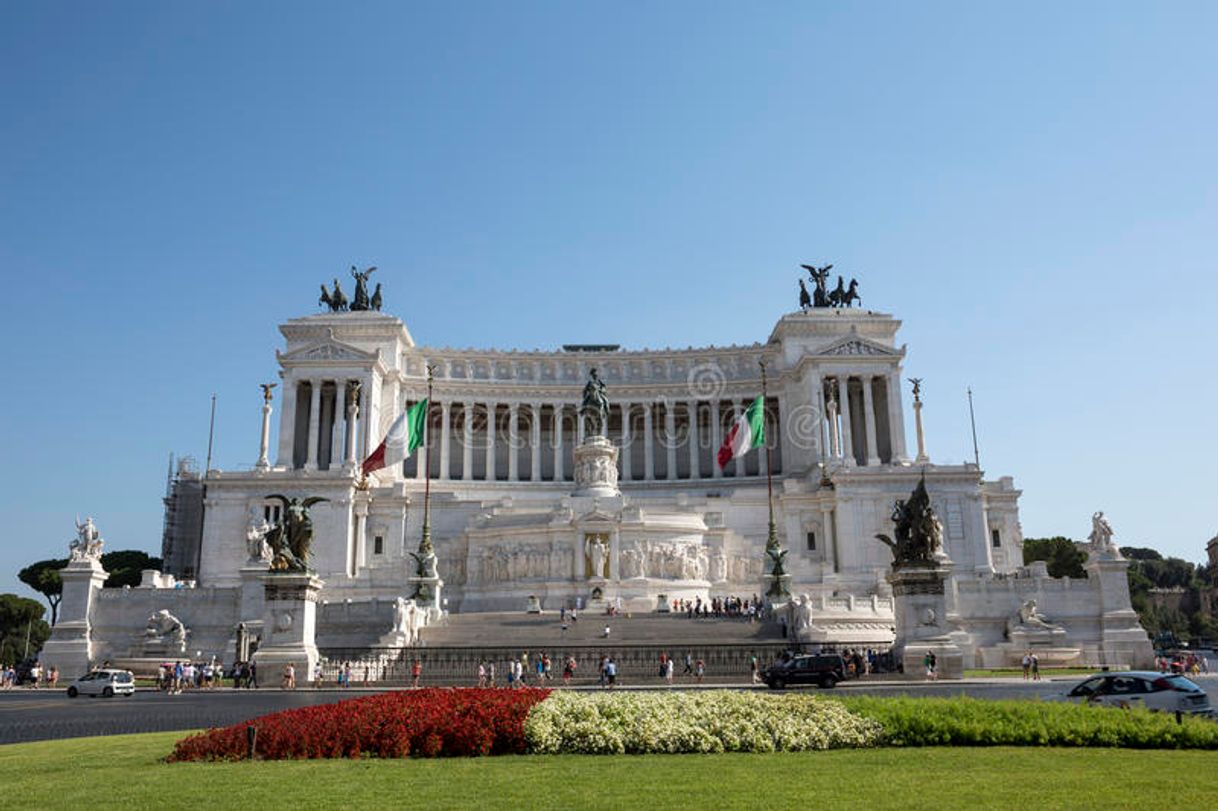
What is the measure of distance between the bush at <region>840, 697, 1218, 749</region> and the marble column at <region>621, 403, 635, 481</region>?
272ft

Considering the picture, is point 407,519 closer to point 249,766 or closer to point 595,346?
point 595,346

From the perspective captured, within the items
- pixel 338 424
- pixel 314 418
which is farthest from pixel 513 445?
pixel 314 418

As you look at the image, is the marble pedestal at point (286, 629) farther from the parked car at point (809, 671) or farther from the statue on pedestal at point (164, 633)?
the statue on pedestal at point (164, 633)

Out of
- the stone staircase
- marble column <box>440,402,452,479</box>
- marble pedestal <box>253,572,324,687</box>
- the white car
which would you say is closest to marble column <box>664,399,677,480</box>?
marble column <box>440,402,452,479</box>

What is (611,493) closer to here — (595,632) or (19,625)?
(595,632)

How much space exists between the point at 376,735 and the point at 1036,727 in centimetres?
1146

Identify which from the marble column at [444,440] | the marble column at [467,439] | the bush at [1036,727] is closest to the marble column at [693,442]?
the marble column at [467,439]

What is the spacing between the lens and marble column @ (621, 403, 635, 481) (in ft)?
331

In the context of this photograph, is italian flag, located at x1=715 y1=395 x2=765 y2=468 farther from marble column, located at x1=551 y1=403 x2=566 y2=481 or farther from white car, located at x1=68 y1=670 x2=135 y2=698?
white car, located at x1=68 y1=670 x2=135 y2=698

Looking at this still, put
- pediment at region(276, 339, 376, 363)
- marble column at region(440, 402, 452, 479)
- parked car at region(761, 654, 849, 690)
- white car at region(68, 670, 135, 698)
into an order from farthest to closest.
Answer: marble column at region(440, 402, 452, 479) < pediment at region(276, 339, 376, 363) < white car at region(68, 670, 135, 698) < parked car at region(761, 654, 849, 690)

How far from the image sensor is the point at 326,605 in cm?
5147

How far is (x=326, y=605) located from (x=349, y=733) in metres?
36.7

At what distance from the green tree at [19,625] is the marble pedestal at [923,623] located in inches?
3478

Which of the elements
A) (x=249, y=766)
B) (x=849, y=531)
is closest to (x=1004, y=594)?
(x=849, y=531)
